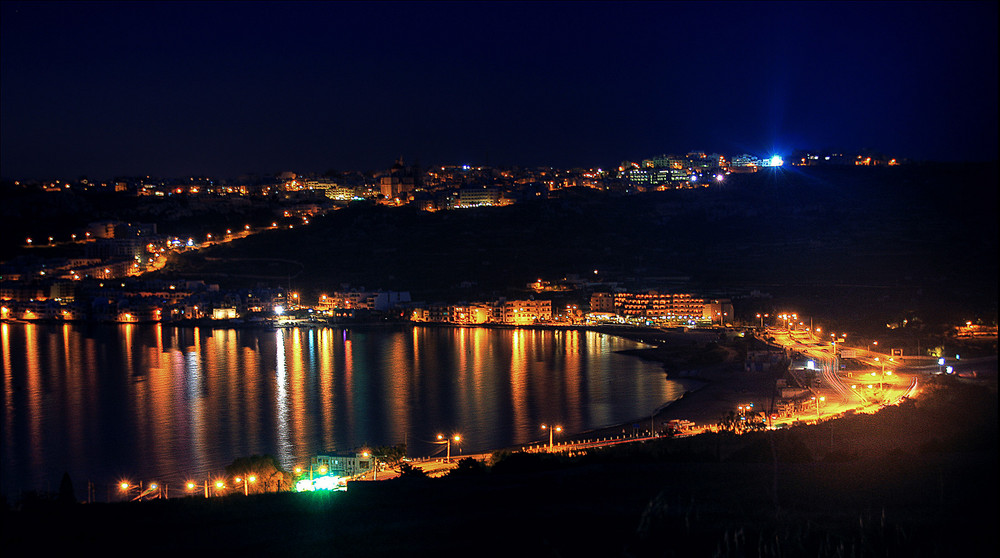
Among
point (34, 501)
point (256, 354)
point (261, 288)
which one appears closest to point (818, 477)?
point (34, 501)

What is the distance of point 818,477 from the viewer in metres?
3.48

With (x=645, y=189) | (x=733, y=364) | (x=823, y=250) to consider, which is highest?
(x=645, y=189)

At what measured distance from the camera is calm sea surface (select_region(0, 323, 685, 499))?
7.19 m

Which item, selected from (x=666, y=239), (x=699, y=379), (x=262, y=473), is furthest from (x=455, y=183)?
(x=262, y=473)

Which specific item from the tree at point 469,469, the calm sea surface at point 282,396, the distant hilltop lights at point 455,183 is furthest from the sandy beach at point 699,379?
the distant hilltop lights at point 455,183

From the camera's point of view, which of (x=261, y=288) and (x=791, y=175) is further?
(x=791, y=175)

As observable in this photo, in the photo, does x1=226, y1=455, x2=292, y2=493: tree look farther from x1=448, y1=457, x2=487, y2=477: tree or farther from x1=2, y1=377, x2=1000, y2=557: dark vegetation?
x1=2, y1=377, x2=1000, y2=557: dark vegetation

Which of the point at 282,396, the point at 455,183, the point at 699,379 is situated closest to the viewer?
the point at 282,396

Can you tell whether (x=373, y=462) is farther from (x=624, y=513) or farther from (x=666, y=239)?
(x=666, y=239)

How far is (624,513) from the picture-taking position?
3.07 meters

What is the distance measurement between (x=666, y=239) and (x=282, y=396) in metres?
15.1

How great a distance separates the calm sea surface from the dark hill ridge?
4730 mm

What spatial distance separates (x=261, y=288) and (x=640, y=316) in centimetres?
900

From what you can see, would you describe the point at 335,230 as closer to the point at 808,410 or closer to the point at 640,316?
the point at 640,316
